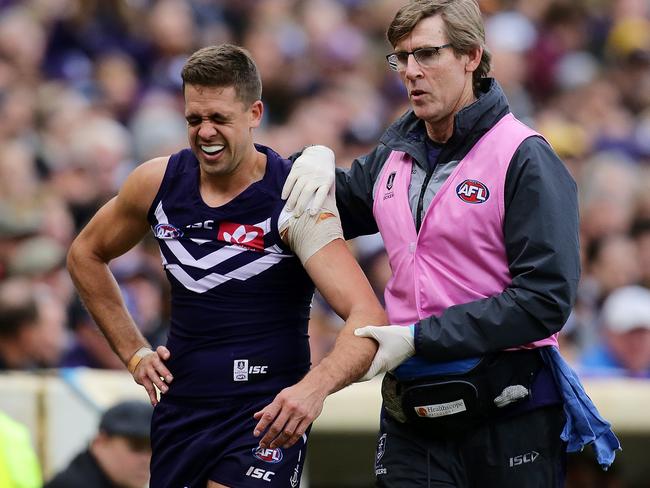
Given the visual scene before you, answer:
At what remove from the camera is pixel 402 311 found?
4.84 metres

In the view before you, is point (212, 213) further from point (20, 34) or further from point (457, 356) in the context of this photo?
point (20, 34)

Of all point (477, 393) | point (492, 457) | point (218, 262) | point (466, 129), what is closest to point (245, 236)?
point (218, 262)

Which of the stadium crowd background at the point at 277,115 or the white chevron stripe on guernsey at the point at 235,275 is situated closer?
the white chevron stripe on guernsey at the point at 235,275

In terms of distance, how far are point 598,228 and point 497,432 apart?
594 cm

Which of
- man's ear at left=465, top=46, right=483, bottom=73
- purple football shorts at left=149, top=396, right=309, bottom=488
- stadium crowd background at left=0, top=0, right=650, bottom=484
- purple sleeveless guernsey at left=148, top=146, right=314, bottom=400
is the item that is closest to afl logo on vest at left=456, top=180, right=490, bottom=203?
man's ear at left=465, top=46, right=483, bottom=73

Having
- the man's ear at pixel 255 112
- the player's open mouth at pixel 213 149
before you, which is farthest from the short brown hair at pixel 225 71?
the player's open mouth at pixel 213 149

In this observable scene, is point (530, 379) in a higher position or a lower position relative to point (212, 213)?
lower

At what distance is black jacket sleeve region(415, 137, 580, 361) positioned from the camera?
4.53 metres

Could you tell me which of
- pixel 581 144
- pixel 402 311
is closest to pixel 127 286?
pixel 402 311

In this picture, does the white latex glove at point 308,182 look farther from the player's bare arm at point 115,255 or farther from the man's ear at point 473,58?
the man's ear at point 473,58

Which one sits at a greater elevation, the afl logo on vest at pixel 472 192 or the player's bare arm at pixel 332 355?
the afl logo on vest at pixel 472 192

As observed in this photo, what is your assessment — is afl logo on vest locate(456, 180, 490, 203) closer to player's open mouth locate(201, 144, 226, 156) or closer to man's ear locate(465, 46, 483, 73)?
man's ear locate(465, 46, 483, 73)

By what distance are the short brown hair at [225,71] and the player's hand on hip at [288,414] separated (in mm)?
1071

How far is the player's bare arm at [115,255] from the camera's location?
501 cm
